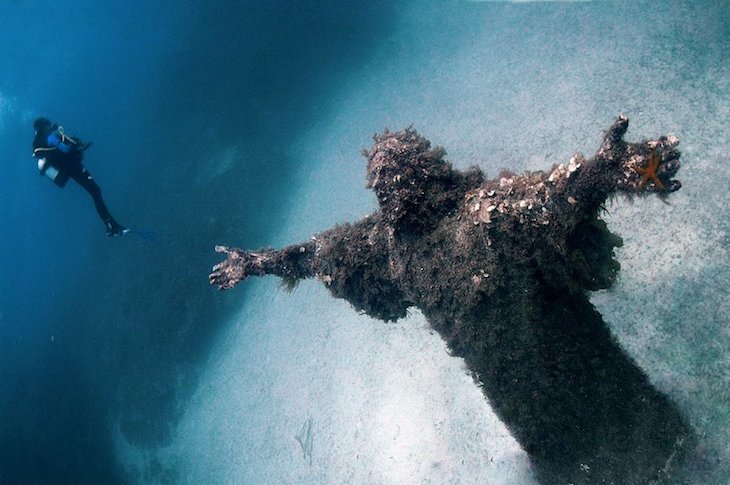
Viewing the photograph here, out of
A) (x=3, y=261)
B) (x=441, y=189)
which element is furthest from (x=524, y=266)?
(x=3, y=261)

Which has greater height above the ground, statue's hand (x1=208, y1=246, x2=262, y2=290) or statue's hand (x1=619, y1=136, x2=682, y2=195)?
statue's hand (x1=208, y1=246, x2=262, y2=290)

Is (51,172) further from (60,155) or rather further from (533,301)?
(533,301)

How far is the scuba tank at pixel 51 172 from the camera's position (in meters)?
12.7

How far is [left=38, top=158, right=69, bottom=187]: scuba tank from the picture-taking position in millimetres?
12688

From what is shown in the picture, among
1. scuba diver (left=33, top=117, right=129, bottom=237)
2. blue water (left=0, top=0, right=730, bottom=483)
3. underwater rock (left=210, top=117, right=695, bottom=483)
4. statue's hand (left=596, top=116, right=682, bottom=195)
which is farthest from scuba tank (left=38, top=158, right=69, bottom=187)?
statue's hand (left=596, top=116, right=682, bottom=195)

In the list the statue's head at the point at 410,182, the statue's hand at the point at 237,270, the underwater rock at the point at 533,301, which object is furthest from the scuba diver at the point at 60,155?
the underwater rock at the point at 533,301

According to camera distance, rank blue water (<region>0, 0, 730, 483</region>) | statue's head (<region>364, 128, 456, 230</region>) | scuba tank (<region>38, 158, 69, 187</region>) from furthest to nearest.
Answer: scuba tank (<region>38, 158, 69, 187</region>), blue water (<region>0, 0, 730, 483</region>), statue's head (<region>364, 128, 456, 230</region>)

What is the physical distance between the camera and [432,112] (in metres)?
10.5

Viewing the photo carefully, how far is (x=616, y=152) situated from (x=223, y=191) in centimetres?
1419

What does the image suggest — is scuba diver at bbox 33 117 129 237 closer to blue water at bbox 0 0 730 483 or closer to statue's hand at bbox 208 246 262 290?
blue water at bbox 0 0 730 483

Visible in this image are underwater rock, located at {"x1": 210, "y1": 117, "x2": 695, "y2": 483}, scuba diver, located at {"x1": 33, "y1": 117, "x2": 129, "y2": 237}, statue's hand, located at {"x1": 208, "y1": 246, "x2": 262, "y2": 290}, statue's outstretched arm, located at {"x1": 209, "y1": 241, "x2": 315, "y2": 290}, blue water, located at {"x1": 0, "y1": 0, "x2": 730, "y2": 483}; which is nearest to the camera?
underwater rock, located at {"x1": 210, "y1": 117, "x2": 695, "y2": 483}

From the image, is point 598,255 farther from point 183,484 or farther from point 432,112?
point 183,484

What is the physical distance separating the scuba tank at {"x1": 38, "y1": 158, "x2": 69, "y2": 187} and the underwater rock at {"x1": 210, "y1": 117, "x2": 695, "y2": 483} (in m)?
12.4

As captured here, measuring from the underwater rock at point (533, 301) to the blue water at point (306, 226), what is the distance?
0.68 metres
